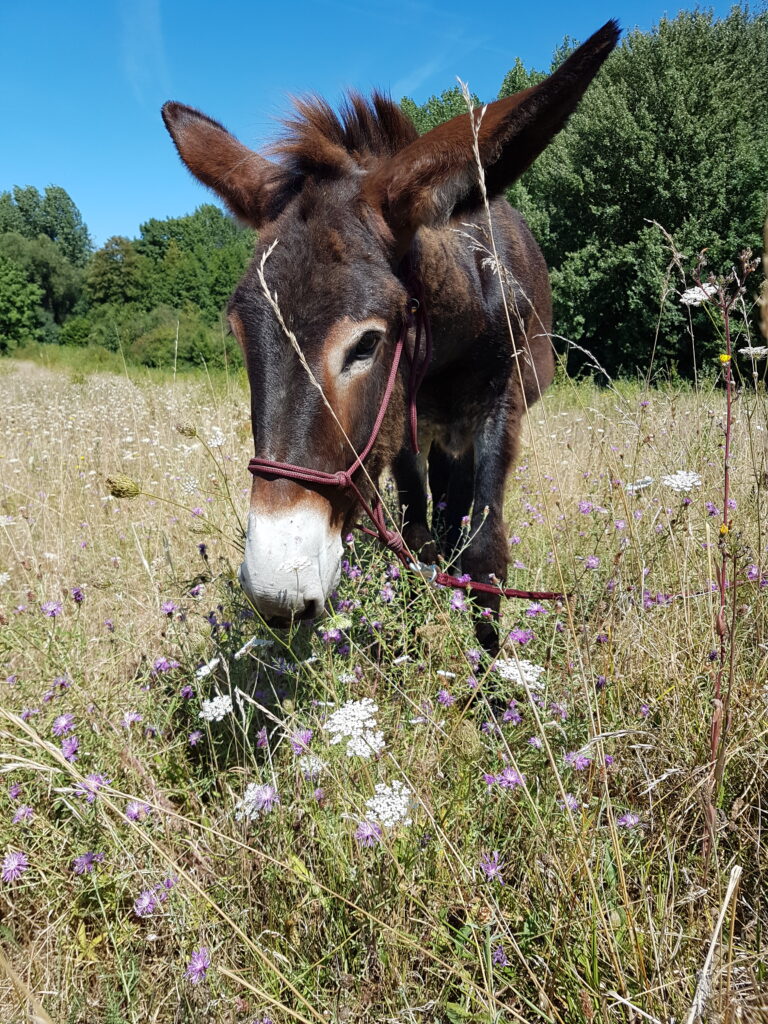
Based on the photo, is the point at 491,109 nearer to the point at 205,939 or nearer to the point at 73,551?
the point at 205,939

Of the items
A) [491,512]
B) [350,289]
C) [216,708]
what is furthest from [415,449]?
[216,708]

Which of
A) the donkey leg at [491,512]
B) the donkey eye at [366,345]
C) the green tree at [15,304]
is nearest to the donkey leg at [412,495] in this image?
the donkey leg at [491,512]

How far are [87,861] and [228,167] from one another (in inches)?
99.2

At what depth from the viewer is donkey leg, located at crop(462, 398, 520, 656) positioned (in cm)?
261

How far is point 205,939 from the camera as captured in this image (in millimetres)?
1222

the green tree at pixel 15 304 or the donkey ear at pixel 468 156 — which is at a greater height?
the green tree at pixel 15 304

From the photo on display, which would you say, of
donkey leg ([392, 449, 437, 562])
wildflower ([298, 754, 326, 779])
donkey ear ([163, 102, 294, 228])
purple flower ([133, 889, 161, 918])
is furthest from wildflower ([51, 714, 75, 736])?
donkey leg ([392, 449, 437, 562])

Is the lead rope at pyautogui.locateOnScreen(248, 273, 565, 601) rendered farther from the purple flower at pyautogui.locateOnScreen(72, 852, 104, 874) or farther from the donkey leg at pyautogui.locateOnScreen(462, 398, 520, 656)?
the purple flower at pyautogui.locateOnScreen(72, 852, 104, 874)

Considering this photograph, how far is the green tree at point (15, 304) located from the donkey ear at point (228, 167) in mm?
54594

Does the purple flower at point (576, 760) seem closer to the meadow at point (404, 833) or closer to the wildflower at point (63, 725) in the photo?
the meadow at point (404, 833)

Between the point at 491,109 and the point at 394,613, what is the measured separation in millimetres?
1661

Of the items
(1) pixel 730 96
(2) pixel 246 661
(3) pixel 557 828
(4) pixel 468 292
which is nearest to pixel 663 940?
(3) pixel 557 828

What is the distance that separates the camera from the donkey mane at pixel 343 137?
6.92 feet

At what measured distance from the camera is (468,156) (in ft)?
5.96
